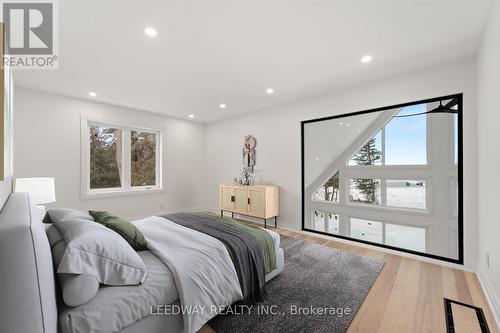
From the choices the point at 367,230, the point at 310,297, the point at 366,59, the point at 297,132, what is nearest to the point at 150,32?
the point at 366,59

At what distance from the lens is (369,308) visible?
1.84 meters

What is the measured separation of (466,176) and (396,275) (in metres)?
1.41

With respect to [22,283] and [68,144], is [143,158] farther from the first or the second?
[22,283]

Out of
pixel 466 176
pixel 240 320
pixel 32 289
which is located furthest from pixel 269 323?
pixel 466 176

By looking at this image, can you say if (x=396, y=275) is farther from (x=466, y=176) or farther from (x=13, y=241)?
(x=13, y=241)

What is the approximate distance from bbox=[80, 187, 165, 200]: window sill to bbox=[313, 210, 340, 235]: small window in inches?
135

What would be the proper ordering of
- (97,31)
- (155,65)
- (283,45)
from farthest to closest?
1. (155,65)
2. (283,45)
3. (97,31)

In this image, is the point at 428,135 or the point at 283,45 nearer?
the point at 283,45

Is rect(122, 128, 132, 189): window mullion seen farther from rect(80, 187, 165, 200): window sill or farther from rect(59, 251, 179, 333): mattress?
rect(59, 251, 179, 333): mattress

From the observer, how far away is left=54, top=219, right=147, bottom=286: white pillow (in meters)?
1.15

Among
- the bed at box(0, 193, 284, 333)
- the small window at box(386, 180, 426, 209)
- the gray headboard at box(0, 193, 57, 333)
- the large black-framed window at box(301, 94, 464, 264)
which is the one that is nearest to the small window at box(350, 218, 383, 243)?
the large black-framed window at box(301, 94, 464, 264)

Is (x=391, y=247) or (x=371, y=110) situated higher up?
(x=371, y=110)

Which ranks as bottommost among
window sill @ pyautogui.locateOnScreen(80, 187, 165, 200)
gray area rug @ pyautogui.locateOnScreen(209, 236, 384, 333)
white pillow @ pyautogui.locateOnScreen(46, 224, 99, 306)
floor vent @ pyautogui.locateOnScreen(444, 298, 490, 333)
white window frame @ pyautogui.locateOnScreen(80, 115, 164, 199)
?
floor vent @ pyautogui.locateOnScreen(444, 298, 490, 333)

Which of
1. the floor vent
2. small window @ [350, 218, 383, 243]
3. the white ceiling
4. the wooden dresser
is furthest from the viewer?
the wooden dresser
